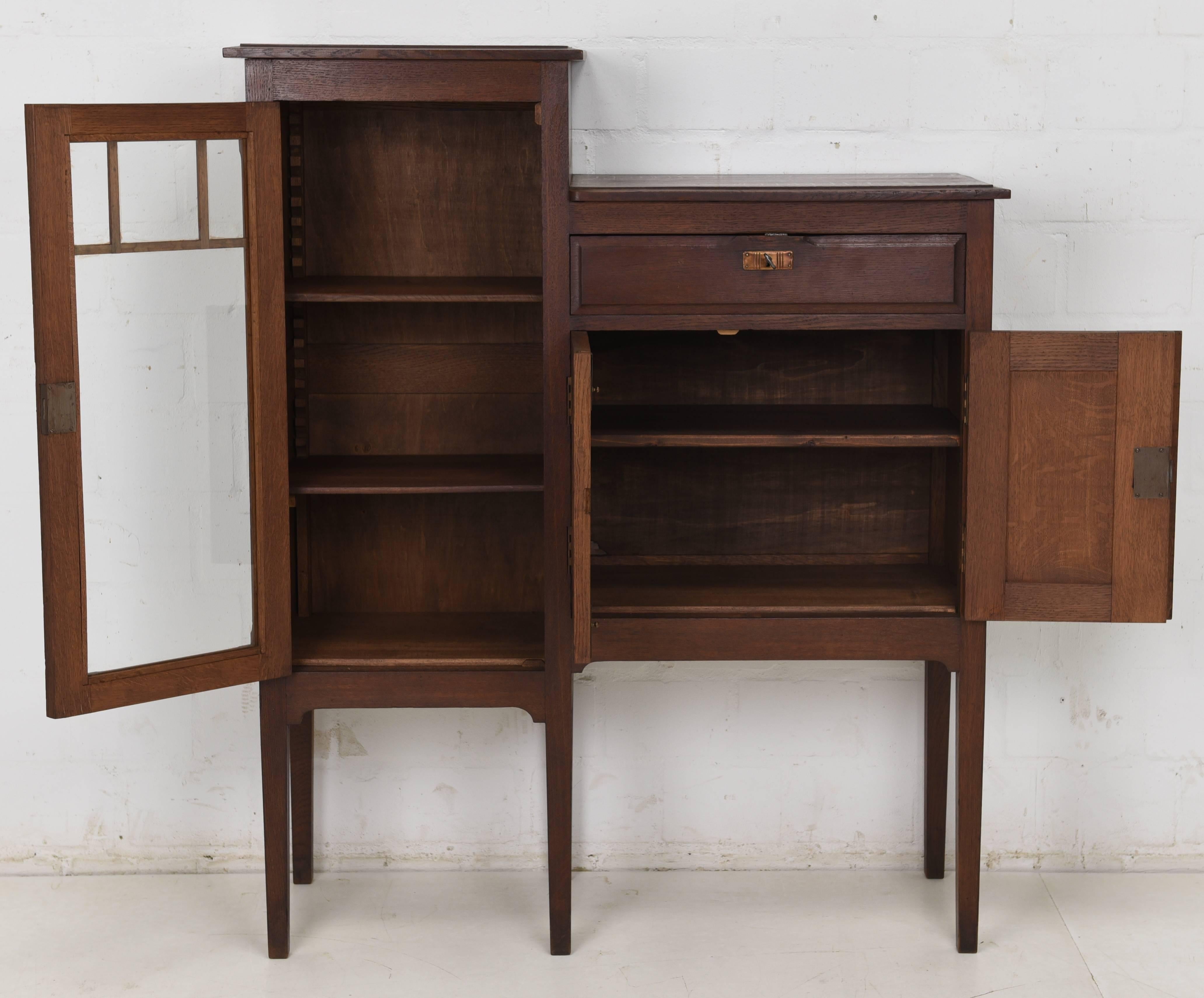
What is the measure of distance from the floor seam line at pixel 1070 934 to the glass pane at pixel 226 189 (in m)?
2.15

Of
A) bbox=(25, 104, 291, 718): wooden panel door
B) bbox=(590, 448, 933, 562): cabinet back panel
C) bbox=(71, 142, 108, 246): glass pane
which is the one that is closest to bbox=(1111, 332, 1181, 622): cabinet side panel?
bbox=(590, 448, 933, 562): cabinet back panel

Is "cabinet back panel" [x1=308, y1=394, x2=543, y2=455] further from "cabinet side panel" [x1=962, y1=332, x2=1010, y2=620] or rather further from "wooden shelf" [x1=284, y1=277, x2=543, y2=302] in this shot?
"cabinet side panel" [x1=962, y1=332, x2=1010, y2=620]

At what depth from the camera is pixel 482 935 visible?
269 centimetres

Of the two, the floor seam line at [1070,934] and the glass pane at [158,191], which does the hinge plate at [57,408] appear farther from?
the floor seam line at [1070,934]

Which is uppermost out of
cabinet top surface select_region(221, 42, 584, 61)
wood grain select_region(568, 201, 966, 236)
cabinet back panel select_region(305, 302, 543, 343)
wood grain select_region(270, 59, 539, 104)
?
cabinet top surface select_region(221, 42, 584, 61)

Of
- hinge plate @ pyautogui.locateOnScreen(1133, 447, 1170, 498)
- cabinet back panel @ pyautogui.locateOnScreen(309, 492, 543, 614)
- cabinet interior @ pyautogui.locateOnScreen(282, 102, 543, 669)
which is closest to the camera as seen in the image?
hinge plate @ pyautogui.locateOnScreen(1133, 447, 1170, 498)

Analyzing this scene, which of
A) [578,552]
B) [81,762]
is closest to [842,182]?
Answer: [578,552]

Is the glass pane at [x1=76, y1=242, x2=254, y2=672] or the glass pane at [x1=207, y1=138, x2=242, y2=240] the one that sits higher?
the glass pane at [x1=207, y1=138, x2=242, y2=240]

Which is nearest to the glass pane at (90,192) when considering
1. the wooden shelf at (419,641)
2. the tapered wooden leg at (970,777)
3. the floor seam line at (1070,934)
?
the wooden shelf at (419,641)

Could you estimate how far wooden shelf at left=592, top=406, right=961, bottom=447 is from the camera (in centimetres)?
238

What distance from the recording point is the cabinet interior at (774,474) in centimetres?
271

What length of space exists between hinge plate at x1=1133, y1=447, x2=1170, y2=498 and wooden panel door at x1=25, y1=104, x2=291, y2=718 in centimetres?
157

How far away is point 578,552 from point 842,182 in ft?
2.98

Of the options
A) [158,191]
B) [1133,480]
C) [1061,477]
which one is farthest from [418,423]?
[1133,480]
